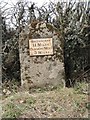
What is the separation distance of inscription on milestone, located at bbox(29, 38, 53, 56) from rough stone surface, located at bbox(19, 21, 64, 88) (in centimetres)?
7

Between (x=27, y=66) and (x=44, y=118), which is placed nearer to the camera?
(x=44, y=118)

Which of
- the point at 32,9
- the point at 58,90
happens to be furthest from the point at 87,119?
the point at 32,9

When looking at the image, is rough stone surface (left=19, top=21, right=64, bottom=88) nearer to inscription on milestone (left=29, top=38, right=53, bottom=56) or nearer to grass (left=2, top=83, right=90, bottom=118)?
inscription on milestone (left=29, top=38, right=53, bottom=56)

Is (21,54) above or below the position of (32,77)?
above

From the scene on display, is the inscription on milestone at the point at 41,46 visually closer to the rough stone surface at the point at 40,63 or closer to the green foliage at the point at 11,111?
the rough stone surface at the point at 40,63

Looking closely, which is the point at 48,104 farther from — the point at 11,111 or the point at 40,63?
the point at 40,63

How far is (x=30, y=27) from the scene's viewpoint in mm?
6945

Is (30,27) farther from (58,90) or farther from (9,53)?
(58,90)

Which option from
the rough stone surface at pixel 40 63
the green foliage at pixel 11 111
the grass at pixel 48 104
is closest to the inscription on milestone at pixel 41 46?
the rough stone surface at pixel 40 63

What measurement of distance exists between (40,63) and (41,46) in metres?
0.37

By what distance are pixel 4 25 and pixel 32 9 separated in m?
0.84

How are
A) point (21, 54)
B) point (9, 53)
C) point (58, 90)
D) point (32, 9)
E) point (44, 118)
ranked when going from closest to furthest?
point (44, 118) → point (58, 90) → point (21, 54) → point (9, 53) → point (32, 9)

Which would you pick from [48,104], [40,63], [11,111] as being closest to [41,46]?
[40,63]

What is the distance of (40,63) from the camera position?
22.4ft
